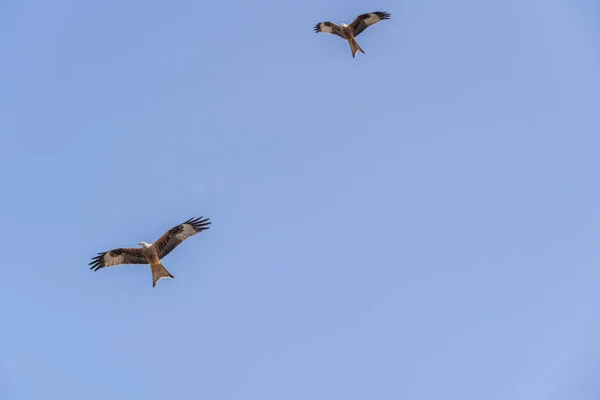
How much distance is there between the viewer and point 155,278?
14.2 m

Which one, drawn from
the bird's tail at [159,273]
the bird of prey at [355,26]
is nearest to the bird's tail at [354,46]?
the bird of prey at [355,26]

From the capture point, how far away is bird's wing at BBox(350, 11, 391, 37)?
1786cm

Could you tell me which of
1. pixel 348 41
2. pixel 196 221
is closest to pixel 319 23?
pixel 348 41

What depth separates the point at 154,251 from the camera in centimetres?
1439

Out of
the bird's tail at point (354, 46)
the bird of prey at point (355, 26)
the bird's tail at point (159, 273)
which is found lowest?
the bird's tail at point (159, 273)

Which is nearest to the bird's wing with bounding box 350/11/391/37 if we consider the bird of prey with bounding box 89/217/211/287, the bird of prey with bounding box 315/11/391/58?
the bird of prey with bounding box 315/11/391/58

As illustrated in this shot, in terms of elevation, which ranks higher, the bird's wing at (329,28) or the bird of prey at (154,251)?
the bird's wing at (329,28)

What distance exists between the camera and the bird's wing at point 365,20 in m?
17.9

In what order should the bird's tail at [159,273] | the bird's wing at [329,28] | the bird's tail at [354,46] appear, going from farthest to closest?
the bird's wing at [329,28], the bird's tail at [354,46], the bird's tail at [159,273]

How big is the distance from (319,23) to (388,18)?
7.18 ft

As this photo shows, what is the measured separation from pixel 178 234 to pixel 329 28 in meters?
8.34

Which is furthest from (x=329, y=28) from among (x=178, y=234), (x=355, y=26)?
(x=178, y=234)

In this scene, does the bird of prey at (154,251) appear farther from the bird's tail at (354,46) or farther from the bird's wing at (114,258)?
the bird's tail at (354,46)

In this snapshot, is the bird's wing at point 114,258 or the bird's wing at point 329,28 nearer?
the bird's wing at point 114,258
